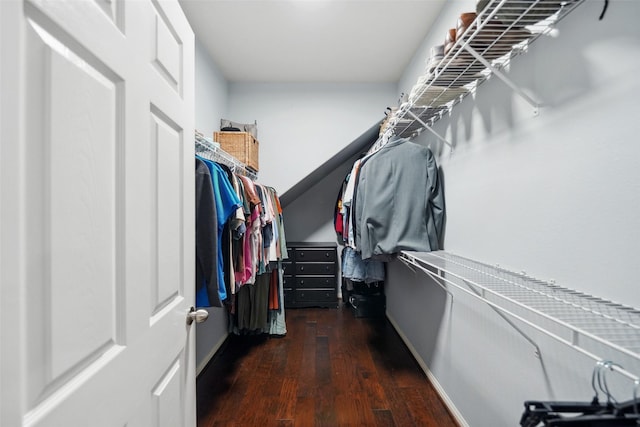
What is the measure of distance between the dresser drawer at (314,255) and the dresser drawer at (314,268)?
0.16 ft

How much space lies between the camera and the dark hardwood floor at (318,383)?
5.31 feet

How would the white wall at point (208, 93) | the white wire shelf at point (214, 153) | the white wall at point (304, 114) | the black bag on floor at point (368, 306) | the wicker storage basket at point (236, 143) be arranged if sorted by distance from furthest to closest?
the black bag on floor at point (368, 306)
the white wall at point (304, 114)
the wicker storage basket at point (236, 143)
the white wall at point (208, 93)
the white wire shelf at point (214, 153)

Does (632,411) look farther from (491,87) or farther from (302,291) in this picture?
(302,291)

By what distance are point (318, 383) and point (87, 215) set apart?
1.88 m

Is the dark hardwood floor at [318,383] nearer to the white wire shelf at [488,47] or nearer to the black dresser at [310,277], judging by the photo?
the black dresser at [310,277]

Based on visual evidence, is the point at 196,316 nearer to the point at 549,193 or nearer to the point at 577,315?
the point at 577,315

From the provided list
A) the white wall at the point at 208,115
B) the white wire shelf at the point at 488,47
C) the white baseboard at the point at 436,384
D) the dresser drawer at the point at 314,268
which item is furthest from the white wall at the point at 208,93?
the white baseboard at the point at 436,384

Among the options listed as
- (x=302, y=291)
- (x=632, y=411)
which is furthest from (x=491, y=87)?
(x=302, y=291)

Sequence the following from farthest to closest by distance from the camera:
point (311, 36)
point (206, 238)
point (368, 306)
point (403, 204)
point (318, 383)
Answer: point (368, 306)
point (311, 36)
point (318, 383)
point (403, 204)
point (206, 238)

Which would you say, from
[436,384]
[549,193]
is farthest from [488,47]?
[436,384]

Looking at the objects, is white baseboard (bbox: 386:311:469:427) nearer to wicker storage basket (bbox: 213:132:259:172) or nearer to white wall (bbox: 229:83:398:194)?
white wall (bbox: 229:83:398:194)

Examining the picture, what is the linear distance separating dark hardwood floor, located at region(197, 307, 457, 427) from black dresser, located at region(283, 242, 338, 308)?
0.69 m

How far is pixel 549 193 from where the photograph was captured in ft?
3.10

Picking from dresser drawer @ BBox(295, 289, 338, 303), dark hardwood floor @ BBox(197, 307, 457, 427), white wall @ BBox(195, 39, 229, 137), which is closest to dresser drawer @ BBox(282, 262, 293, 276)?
dresser drawer @ BBox(295, 289, 338, 303)
